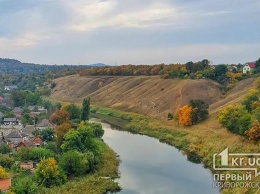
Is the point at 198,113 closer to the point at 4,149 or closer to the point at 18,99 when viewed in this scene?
the point at 4,149

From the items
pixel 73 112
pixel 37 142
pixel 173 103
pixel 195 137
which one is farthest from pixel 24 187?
pixel 173 103

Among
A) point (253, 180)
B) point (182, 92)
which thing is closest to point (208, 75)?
point (182, 92)

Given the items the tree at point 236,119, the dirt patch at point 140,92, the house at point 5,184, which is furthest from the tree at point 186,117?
the house at point 5,184

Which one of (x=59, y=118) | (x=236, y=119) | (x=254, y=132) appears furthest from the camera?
(x=59, y=118)

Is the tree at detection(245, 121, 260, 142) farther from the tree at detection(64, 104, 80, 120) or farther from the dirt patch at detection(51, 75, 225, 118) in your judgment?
the tree at detection(64, 104, 80, 120)

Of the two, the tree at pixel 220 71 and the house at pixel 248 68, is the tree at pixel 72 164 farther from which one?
the house at pixel 248 68
